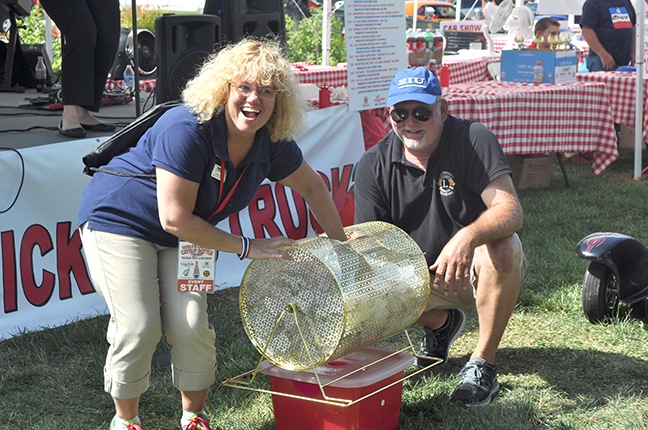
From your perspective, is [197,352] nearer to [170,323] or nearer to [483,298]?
[170,323]

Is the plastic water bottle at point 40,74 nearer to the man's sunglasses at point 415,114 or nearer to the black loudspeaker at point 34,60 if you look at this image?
the black loudspeaker at point 34,60

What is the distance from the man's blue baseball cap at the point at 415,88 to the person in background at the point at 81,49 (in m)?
1.97

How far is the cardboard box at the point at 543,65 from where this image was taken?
6.32 meters

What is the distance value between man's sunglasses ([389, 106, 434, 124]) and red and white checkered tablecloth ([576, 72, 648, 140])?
15.5 feet

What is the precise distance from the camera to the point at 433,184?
274 cm

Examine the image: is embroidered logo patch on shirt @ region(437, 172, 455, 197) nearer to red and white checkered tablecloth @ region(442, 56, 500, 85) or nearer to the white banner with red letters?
the white banner with red letters

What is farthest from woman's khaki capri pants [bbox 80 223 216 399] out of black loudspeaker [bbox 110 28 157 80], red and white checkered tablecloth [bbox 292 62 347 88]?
black loudspeaker [bbox 110 28 157 80]

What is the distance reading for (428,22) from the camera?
1905 centimetres

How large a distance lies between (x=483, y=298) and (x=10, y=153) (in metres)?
2.26

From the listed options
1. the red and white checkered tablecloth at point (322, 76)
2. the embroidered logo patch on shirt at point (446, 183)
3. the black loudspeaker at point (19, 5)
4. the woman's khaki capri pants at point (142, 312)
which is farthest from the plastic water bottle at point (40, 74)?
the embroidered logo patch on shirt at point (446, 183)

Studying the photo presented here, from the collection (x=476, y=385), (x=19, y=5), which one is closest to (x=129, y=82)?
(x=19, y=5)

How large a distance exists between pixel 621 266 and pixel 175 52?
2556mm

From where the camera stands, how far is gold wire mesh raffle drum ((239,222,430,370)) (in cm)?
216

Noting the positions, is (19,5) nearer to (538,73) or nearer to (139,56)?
(139,56)
